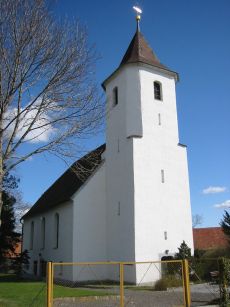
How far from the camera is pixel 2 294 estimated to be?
15.7 m

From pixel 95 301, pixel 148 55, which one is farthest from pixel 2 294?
pixel 148 55

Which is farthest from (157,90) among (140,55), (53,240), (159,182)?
(53,240)

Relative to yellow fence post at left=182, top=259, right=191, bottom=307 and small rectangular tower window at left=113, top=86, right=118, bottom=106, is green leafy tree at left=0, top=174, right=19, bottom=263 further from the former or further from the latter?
yellow fence post at left=182, top=259, right=191, bottom=307

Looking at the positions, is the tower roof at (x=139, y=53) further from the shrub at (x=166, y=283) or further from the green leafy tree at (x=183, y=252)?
the shrub at (x=166, y=283)

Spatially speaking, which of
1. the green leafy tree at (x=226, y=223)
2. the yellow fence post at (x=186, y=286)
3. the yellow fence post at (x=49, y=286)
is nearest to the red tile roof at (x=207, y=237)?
the green leafy tree at (x=226, y=223)

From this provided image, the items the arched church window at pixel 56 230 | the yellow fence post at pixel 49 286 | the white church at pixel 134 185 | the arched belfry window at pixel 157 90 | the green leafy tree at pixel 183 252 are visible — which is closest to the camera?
the yellow fence post at pixel 49 286

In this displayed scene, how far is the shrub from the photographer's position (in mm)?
17656

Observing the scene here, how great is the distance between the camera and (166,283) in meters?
17.8

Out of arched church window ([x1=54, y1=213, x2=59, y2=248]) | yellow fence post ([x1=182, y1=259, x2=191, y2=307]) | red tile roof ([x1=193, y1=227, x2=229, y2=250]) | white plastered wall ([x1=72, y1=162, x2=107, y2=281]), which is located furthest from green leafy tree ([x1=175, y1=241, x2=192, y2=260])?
red tile roof ([x1=193, y1=227, x2=229, y2=250])

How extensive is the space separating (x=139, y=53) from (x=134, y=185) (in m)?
9.71

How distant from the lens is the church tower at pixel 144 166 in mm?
21406

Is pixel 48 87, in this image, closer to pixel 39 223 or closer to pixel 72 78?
pixel 72 78

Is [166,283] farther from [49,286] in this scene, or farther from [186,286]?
[49,286]

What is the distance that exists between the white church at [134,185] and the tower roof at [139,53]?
100mm
